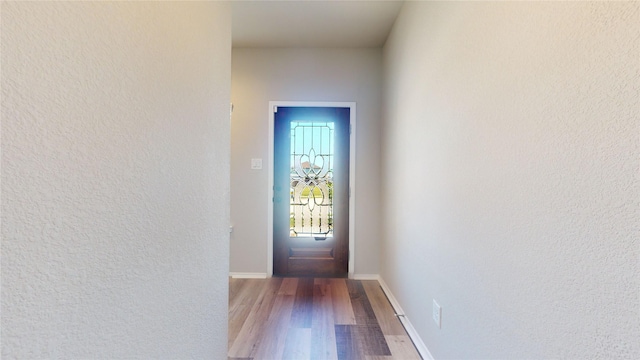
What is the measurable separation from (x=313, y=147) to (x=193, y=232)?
6.85 feet

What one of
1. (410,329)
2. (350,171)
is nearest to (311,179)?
(350,171)

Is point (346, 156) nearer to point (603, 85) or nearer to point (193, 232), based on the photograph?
point (193, 232)

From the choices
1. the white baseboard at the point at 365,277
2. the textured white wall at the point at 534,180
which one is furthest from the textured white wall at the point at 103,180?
the white baseboard at the point at 365,277

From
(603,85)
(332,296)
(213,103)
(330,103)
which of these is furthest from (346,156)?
(603,85)

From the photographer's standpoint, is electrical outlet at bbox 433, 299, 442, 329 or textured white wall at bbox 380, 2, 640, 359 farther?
electrical outlet at bbox 433, 299, 442, 329

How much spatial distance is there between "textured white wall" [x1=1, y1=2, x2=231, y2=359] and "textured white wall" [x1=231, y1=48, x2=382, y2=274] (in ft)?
6.12

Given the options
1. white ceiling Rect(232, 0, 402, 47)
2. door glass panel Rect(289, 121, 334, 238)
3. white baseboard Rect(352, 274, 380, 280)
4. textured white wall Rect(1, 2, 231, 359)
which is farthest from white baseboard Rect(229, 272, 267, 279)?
white ceiling Rect(232, 0, 402, 47)

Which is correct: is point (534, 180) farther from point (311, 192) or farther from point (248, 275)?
point (248, 275)

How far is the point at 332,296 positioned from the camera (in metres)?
2.52

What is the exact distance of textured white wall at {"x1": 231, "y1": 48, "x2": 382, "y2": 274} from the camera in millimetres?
3000

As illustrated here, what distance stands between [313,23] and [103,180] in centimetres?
243

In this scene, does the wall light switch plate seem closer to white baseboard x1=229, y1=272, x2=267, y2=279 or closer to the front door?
the front door

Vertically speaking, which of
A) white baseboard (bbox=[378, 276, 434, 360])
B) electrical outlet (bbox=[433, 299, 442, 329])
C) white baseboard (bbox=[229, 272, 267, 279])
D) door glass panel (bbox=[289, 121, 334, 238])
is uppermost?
door glass panel (bbox=[289, 121, 334, 238])

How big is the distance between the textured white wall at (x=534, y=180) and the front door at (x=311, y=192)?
1474 millimetres
